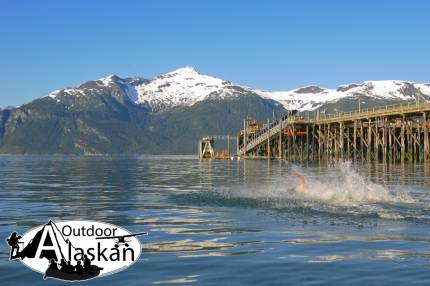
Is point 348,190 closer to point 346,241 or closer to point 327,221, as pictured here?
point 327,221

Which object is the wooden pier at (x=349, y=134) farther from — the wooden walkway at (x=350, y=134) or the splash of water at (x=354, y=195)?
the splash of water at (x=354, y=195)

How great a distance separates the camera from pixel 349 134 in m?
113

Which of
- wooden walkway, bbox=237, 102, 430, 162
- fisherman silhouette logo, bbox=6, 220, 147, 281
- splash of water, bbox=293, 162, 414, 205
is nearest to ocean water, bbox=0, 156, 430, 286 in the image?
splash of water, bbox=293, 162, 414, 205

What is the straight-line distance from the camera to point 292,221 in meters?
18.5

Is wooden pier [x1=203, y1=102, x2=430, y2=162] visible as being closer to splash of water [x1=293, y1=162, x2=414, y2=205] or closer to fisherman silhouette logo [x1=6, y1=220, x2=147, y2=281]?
splash of water [x1=293, y1=162, x2=414, y2=205]

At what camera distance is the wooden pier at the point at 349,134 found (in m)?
87.3

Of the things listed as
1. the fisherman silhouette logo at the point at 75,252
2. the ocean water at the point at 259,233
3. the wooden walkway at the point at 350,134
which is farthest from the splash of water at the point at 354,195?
the wooden walkway at the point at 350,134

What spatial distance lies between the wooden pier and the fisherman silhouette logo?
6946 centimetres

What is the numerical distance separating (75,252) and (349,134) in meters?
107

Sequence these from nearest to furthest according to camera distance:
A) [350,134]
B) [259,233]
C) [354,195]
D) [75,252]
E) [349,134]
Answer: [75,252], [259,233], [354,195], [349,134], [350,134]

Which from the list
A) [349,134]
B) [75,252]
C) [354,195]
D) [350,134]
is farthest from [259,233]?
[350,134]

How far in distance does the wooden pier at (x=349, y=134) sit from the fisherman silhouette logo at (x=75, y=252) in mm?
69456

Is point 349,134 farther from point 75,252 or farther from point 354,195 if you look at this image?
point 75,252

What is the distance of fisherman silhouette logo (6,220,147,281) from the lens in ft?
33.2
